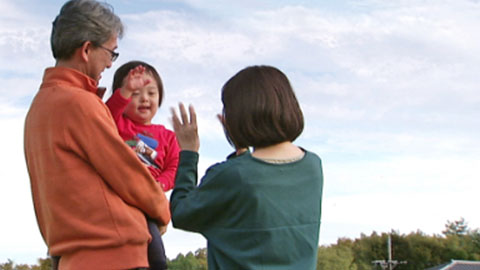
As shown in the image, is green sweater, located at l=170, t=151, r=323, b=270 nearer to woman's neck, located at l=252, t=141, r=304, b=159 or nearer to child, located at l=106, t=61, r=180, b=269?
woman's neck, located at l=252, t=141, r=304, b=159

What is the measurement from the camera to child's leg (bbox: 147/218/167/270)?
127 inches

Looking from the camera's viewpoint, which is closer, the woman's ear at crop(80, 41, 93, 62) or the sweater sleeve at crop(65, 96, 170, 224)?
the sweater sleeve at crop(65, 96, 170, 224)

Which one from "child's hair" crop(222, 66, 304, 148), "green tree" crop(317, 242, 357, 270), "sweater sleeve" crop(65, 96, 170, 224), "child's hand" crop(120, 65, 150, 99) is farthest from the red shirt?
"green tree" crop(317, 242, 357, 270)

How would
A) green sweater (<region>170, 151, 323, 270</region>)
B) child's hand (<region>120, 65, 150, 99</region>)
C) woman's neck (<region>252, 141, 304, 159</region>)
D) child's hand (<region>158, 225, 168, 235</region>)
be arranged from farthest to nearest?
child's hand (<region>120, 65, 150, 99</region>) → child's hand (<region>158, 225, 168, 235</region>) → woman's neck (<region>252, 141, 304, 159</region>) → green sweater (<region>170, 151, 323, 270</region>)

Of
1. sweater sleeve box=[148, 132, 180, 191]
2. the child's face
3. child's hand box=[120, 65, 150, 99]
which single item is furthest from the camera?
the child's face

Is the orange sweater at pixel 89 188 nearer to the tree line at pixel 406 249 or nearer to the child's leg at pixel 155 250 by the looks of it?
the child's leg at pixel 155 250

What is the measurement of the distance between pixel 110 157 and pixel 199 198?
0.44m

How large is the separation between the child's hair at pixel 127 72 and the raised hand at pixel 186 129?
32.4 inches

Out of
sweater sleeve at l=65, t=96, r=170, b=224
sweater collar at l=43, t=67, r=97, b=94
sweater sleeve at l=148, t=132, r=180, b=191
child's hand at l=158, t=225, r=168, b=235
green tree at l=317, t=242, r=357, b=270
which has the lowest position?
child's hand at l=158, t=225, r=168, b=235

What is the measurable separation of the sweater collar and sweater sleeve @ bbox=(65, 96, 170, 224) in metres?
0.19

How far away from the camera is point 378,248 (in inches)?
3233

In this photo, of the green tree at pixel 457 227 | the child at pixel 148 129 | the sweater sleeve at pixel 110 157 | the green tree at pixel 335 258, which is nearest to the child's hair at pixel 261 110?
the sweater sleeve at pixel 110 157

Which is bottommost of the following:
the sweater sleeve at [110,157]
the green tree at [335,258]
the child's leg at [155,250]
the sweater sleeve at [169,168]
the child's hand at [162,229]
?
the child's leg at [155,250]

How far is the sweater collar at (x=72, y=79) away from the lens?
3299 millimetres
